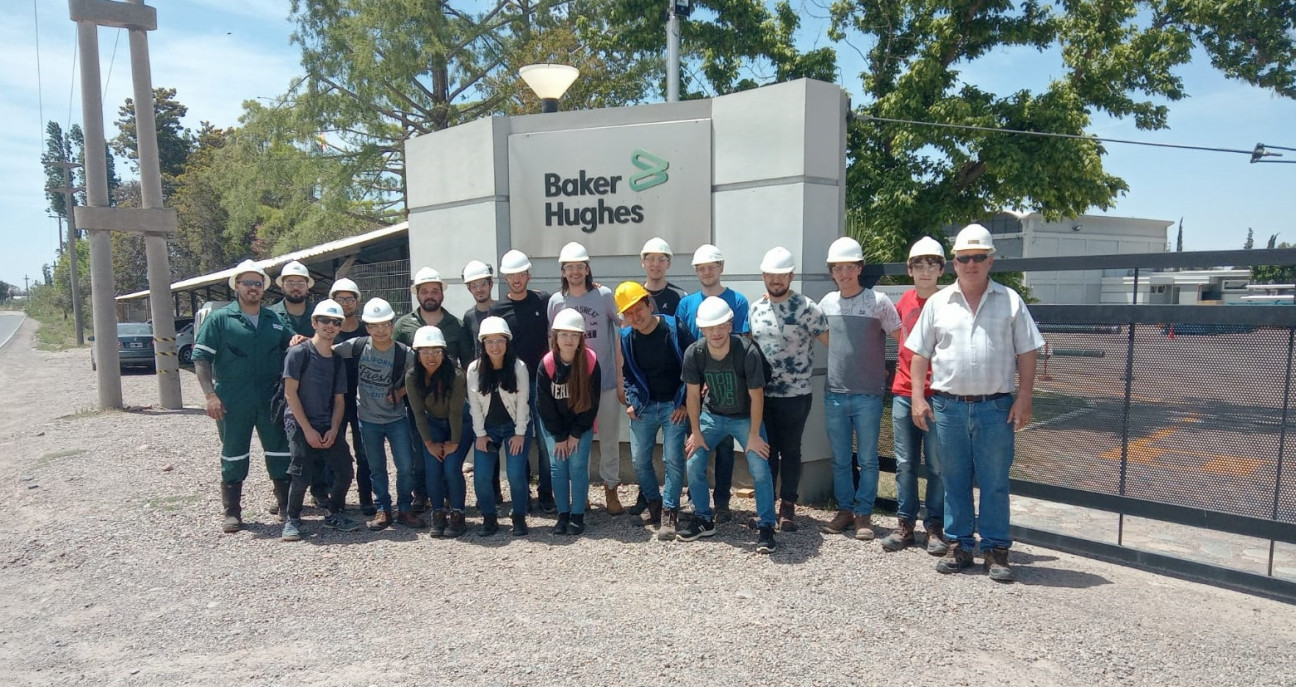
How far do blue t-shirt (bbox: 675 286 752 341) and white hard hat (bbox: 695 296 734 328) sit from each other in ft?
1.40

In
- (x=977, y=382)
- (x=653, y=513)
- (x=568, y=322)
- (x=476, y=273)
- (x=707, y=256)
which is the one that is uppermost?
(x=707, y=256)

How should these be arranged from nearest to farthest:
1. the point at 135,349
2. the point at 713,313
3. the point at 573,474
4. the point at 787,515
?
the point at 713,313 → the point at 787,515 → the point at 573,474 → the point at 135,349

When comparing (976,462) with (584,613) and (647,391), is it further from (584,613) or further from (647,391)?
(584,613)

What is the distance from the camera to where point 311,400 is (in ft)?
18.1

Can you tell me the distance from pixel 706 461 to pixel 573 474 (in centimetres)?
93

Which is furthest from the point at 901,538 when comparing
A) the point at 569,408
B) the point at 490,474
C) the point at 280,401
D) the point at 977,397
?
the point at 280,401

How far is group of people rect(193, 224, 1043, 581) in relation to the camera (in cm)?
445

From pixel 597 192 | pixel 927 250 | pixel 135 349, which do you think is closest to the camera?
pixel 927 250

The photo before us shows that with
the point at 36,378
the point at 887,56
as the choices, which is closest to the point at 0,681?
the point at 887,56

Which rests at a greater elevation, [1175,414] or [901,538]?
[1175,414]

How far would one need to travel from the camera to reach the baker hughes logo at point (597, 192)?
6.27 m

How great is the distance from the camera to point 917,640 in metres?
3.71

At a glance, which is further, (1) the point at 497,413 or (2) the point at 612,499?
(2) the point at 612,499

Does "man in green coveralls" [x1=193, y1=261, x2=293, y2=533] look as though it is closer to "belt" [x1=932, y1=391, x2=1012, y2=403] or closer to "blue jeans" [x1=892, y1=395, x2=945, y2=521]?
"blue jeans" [x1=892, y1=395, x2=945, y2=521]
